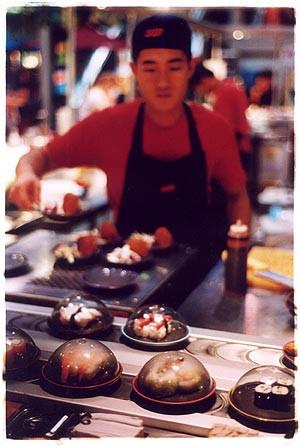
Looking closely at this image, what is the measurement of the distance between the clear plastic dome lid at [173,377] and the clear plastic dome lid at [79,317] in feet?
1.14

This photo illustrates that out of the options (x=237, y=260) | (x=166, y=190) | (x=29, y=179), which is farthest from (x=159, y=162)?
→ (x=237, y=260)

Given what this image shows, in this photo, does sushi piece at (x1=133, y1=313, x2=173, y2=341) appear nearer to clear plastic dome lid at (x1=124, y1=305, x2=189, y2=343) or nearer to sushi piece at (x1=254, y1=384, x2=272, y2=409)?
clear plastic dome lid at (x1=124, y1=305, x2=189, y2=343)

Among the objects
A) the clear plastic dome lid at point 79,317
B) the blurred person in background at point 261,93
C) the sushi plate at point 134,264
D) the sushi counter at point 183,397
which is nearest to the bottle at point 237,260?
the sushi plate at point 134,264

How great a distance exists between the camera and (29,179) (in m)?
2.32

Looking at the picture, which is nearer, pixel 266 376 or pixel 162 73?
pixel 266 376

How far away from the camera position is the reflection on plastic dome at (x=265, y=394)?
4.22 ft

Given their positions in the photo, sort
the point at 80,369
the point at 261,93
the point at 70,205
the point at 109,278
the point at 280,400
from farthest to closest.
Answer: the point at 261,93, the point at 70,205, the point at 109,278, the point at 80,369, the point at 280,400

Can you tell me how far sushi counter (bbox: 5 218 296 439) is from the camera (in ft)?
4.21

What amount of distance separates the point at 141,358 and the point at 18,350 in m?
0.32

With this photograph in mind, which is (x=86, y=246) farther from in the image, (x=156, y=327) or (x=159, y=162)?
(x=156, y=327)

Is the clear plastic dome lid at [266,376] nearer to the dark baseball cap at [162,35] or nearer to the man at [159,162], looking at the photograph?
the man at [159,162]

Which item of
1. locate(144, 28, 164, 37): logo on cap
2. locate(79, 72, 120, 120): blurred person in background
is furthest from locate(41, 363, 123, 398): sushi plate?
locate(79, 72, 120, 120): blurred person in background

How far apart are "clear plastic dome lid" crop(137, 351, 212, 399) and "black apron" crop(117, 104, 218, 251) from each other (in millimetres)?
1403
